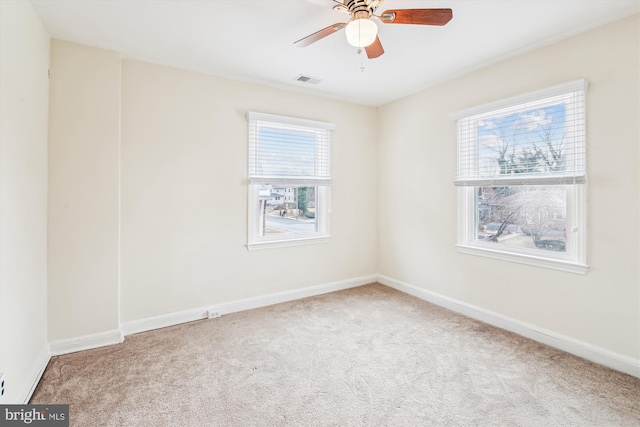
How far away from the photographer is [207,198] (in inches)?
127

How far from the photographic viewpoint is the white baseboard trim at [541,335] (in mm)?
2238

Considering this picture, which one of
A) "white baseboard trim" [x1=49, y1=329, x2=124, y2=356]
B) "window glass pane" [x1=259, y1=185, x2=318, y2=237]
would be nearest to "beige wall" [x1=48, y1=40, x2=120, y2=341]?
"white baseboard trim" [x1=49, y1=329, x2=124, y2=356]

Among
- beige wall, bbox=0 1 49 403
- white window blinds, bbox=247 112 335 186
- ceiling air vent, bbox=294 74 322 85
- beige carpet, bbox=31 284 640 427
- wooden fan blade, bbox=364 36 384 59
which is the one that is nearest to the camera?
beige wall, bbox=0 1 49 403

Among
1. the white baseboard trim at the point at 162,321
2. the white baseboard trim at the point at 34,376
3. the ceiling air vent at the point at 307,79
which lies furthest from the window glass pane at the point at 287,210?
the white baseboard trim at the point at 34,376

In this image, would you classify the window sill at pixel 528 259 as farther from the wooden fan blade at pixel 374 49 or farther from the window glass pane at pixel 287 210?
the wooden fan blade at pixel 374 49

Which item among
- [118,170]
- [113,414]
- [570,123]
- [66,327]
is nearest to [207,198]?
[118,170]

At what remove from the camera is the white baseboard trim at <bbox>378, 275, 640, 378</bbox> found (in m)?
2.24

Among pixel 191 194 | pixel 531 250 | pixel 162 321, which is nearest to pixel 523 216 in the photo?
pixel 531 250

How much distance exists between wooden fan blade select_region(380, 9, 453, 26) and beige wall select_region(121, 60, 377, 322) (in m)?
2.03

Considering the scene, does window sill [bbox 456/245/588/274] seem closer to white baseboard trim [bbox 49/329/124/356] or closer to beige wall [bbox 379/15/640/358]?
beige wall [bbox 379/15/640/358]

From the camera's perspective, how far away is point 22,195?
1.93 meters

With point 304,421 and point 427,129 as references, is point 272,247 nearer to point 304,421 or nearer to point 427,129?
point 304,421

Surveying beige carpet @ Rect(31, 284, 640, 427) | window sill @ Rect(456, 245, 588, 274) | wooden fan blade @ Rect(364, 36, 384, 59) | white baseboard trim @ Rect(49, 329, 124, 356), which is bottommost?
beige carpet @ Rect(31, 284, 640, 427)

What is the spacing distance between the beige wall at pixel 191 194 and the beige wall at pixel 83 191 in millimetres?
152
